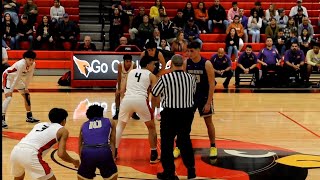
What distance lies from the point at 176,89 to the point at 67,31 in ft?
44.1

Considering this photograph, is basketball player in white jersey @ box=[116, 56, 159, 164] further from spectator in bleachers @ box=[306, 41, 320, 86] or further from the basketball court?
spectator in bleachers @ box=[306, 41, 320, 86]

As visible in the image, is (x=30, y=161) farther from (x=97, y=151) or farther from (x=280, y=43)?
(x=280, y=43)

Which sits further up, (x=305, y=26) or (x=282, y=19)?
(x=282, y=19)

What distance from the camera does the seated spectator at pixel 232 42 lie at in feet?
61.8

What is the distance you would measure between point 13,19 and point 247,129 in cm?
1218

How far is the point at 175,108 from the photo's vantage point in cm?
641

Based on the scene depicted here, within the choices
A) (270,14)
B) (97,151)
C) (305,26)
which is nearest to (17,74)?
(97,151)

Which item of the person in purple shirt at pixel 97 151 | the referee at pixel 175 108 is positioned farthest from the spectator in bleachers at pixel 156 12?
the person in purple shirt at pixel 97 151

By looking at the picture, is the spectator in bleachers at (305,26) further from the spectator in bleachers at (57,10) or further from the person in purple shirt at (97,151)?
the person in purple shirt at (97,151)

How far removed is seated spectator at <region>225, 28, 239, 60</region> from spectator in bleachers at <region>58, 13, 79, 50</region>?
18.7 feet

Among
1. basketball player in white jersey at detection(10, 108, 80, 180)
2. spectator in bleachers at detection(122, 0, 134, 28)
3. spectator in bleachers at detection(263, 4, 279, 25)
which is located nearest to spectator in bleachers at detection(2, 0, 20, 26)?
spectator in bleachers at detection(122, 0, 134, 28)

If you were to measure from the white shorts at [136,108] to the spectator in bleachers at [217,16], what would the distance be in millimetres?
13773

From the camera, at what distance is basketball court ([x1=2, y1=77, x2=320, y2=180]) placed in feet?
23.6

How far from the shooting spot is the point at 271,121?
11141 mm
